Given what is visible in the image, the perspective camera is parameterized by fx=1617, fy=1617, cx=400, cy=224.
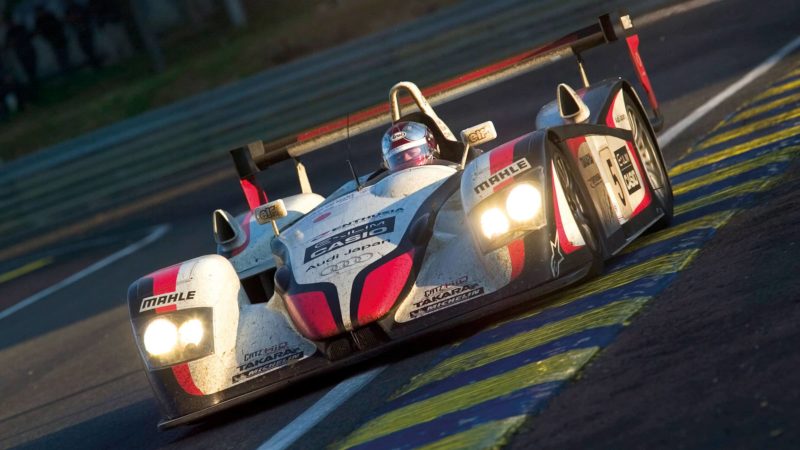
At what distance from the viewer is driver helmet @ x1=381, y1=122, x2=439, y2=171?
8547 millimetres

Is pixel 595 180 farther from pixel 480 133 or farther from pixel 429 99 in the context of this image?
pixel 429 99

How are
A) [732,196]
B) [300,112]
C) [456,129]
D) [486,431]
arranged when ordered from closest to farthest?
[486,431] → [732,196] → [456,129] → [300,112]

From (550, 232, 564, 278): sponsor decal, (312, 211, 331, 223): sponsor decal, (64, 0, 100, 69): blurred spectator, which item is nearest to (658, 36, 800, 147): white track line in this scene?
(312, 211, 331, 223): sponsor decal

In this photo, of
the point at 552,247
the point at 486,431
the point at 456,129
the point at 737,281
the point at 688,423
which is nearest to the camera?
the point at 688,423

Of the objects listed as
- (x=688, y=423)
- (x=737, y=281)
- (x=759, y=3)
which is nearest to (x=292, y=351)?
(x=737, y=281)

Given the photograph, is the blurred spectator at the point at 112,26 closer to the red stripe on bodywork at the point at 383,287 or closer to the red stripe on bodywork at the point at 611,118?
the red stripe on bodywork at the point at 611,118

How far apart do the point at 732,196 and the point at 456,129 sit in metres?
10.3

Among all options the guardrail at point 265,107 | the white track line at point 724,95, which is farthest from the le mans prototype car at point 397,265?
the guardrail at point 265,107

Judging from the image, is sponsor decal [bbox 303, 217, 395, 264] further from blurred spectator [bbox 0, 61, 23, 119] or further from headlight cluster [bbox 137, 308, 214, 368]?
blurred spectator [bbox 0, 61, 23, 119]

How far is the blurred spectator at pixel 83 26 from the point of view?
116 ft

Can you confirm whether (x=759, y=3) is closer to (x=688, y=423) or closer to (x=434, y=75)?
(x=434, y=75)

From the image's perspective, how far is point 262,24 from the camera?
3269 centimetres

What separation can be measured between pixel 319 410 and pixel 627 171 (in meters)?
2.42

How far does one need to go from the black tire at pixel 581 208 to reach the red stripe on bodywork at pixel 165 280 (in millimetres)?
1940
